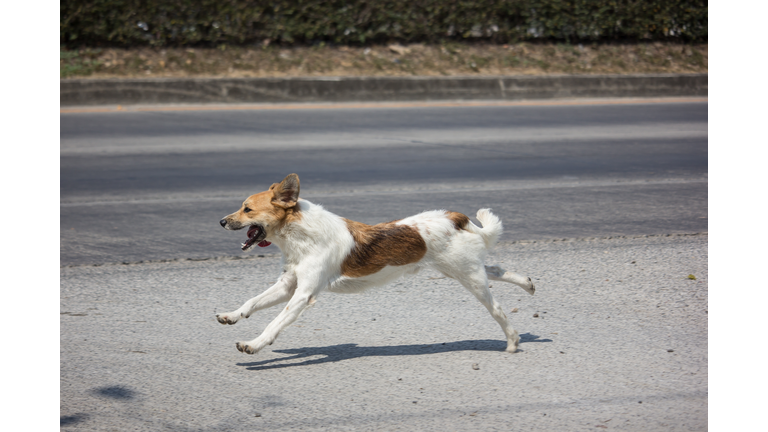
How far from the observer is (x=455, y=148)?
36.4ft

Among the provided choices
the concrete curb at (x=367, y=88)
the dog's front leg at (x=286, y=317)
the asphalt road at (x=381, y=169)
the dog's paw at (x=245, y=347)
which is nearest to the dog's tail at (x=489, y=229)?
the dog's front leg at (x=286, y=317)

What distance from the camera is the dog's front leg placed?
4000 mm

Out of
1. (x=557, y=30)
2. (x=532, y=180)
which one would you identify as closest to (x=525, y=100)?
(x=557, y=30)

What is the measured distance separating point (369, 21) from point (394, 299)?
13.2 m

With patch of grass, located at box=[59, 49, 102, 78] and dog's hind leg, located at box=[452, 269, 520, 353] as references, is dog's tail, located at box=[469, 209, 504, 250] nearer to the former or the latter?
dog's hind leg, located at box=[452, 269, 520, 353]

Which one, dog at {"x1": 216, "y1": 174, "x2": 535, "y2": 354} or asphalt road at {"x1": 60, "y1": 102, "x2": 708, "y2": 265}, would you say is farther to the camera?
asphalt road at {"x1": 60, "y1": 102, "x2": 708, "y2": 265}

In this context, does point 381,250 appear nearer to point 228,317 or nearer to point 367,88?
point 228,317

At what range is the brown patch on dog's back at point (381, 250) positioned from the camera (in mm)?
4250

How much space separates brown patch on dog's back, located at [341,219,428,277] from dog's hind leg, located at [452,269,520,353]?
29 centimetres

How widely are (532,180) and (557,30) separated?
34.1 feet

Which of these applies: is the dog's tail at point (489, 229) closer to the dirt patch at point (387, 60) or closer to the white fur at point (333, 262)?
the white fur at point (333, 262)

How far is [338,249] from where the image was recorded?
421cm

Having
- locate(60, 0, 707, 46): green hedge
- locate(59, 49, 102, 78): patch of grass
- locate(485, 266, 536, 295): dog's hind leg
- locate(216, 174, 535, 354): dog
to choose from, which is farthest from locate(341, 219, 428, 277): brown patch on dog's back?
locate(60, 0, 707, 46): green hedge

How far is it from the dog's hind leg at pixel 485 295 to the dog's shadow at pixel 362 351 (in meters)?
0.13
